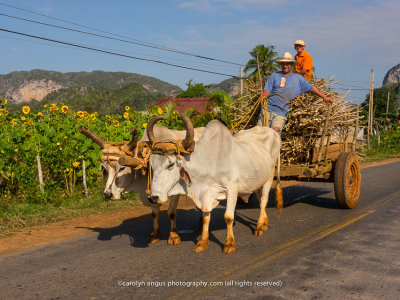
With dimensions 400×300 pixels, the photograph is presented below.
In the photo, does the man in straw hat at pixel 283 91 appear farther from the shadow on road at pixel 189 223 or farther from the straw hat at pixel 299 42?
the shadow on road at pixel 189 223

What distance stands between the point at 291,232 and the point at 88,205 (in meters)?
4.48

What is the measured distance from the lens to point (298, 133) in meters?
7.73

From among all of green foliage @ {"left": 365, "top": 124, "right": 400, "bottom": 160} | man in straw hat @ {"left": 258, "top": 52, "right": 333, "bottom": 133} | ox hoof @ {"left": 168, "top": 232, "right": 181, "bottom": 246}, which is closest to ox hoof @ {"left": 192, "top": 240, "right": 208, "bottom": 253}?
ox hoof @ {"left": 168, "top": 232, "right": 181, "bottom": 246}

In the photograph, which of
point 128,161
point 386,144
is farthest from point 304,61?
point 386,144

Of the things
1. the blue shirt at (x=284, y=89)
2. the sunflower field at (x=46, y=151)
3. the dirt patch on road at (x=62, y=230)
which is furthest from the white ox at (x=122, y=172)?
the sunflower field at (x=46, y=151)

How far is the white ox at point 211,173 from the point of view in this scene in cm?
502

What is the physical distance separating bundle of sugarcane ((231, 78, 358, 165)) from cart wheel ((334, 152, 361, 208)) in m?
0.50

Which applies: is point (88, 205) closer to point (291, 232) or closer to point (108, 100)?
point (291, 232)

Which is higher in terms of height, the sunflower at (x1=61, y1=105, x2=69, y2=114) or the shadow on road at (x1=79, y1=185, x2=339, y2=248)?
the sunflower at (x1=61, y1=105, x2=69, y2=114)

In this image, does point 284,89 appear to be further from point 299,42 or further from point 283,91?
point 299,42

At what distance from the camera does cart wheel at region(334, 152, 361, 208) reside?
738 cm

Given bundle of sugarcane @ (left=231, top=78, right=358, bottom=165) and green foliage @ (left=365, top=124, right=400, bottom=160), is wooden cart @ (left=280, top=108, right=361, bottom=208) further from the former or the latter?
green foliage @ (left=365, top=124, right=400, bottom=160)

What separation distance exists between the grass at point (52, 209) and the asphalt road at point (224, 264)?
1.28 metres

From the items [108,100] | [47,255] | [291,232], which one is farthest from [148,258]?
[108,100]
